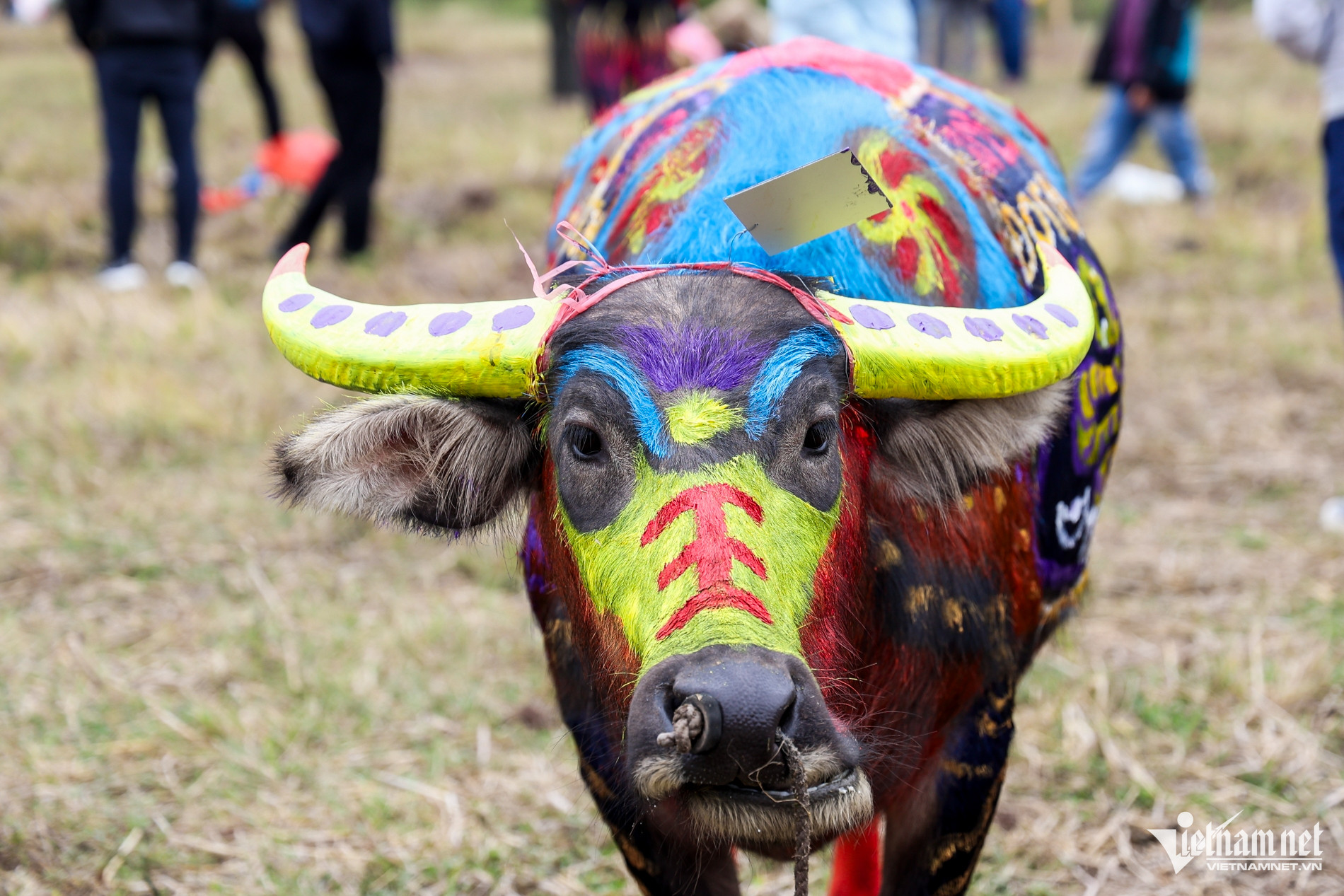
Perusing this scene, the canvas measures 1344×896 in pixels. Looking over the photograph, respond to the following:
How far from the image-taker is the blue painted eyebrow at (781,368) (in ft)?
5.57

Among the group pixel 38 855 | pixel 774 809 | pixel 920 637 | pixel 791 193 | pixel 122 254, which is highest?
pixel 791 193

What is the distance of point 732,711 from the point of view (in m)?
1.43

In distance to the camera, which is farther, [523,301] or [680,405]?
[523,301]

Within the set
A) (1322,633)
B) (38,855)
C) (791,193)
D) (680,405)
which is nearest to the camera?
(680,405)

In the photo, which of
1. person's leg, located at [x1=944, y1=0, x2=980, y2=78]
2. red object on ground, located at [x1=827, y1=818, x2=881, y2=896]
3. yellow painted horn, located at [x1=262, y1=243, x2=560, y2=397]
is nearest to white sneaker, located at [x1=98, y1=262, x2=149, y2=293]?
yellow painted horn, located at [x1=262, y1=243, x2=560, y2=397]

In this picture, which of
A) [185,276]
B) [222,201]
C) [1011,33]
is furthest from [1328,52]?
[1011,33]

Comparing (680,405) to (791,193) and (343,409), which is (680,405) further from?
(343,409)

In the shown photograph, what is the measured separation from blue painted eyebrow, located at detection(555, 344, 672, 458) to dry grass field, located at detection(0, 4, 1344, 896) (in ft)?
1.84

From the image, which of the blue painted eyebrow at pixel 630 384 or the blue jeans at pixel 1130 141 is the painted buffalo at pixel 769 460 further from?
the blue jeans at pixel 1130 141

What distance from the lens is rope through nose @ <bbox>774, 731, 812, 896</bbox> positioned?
58.7 inches

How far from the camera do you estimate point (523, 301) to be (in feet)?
6.24

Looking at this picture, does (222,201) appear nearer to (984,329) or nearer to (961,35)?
(984,329)

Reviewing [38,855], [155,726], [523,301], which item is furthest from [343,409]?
[155,726]

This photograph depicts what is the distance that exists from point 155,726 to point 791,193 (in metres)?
2.51
